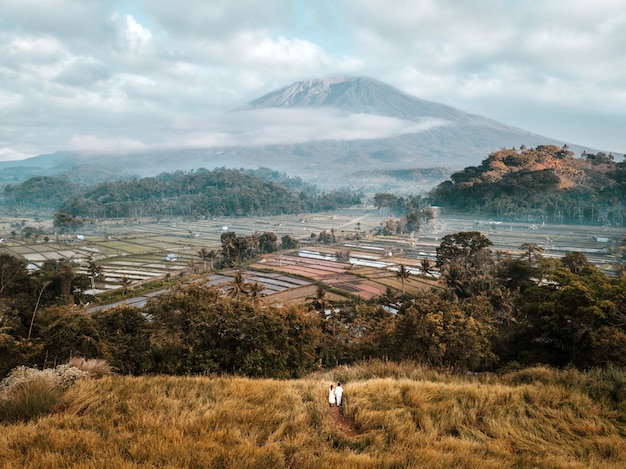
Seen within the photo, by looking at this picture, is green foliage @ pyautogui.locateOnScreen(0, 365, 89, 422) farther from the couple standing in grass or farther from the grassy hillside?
the couple standing in grass

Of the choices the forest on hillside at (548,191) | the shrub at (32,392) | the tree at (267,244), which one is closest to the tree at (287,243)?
the tree at (267,244)

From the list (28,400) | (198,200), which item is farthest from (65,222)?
(28,400)

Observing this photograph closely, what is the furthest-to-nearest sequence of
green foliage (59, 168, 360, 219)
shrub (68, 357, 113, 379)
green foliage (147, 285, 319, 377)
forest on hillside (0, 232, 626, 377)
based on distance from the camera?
green foliage (59, 168, 360, 219) < forest on hillside (0, 232, 626, 377) < green foliage (147, 285, 319, 377) < shrub (68, 357, 113, 379)

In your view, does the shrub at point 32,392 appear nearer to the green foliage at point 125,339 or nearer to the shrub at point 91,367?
the shrub at point 91,367

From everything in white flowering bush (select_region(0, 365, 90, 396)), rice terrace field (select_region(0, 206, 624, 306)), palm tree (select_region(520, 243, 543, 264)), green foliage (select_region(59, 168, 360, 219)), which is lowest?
rice terrace field (select_region(0, 206, 624, 306))

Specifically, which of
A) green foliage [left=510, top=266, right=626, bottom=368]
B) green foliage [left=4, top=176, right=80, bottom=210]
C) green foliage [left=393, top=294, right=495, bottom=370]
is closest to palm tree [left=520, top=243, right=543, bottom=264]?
green foliage [left=510, top=266, right=626, bottom=368]

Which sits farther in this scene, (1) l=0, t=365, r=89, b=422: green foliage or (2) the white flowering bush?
(2) the white flowering bush

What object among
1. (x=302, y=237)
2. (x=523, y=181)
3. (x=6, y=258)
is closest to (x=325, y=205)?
(x=302, y=237)
